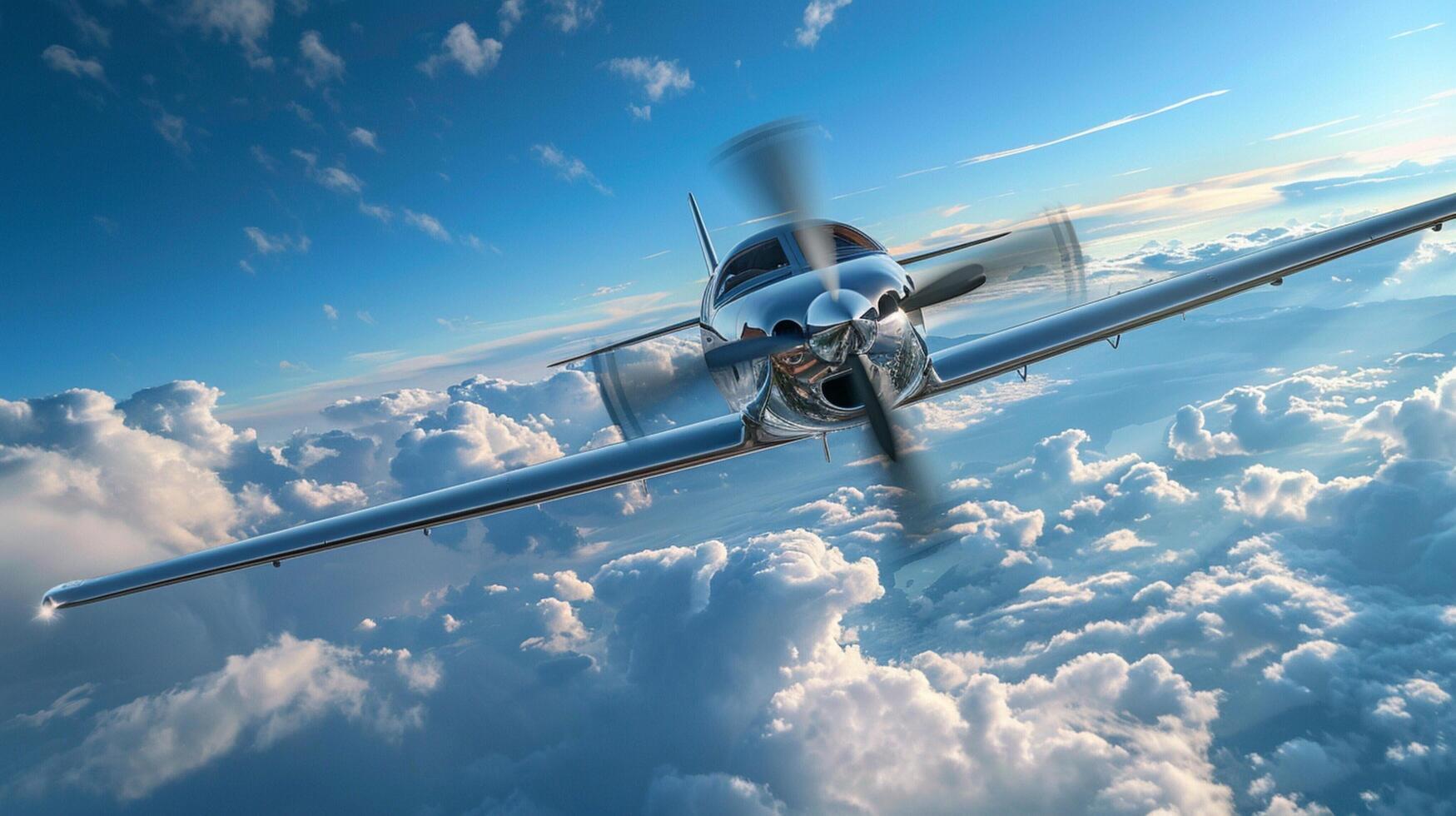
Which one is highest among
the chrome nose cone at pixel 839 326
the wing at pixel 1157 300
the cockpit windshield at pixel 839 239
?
the cockpit windshield at pixel 839 239

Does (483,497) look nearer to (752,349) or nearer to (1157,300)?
(752,349)

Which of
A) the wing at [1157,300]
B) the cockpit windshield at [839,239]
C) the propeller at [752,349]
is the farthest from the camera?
the wing at [1157,300]

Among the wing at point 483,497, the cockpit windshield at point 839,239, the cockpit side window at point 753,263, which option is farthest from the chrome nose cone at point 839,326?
the wing at point 483,497

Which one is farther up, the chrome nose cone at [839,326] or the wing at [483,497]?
the chrome nose cone at [839,326]

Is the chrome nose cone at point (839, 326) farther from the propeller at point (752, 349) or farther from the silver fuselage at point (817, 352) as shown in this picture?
the propeller at point (752, 349)

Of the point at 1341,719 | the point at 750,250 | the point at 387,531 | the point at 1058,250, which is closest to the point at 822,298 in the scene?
the point at 750,250

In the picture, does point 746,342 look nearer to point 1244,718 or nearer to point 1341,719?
point 1244,718
